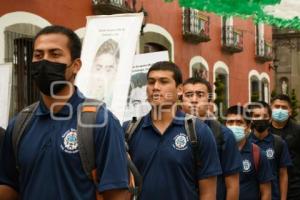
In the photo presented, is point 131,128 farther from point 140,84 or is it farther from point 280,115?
point 280,115

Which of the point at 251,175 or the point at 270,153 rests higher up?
the point at 270,153

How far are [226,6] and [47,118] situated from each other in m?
5.14

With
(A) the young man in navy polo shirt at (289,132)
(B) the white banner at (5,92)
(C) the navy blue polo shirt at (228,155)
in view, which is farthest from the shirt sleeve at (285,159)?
(B) the white banner at (5,92)

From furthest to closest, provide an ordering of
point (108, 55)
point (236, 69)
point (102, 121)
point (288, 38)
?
1. point (288, 38)
2. point (236, 69)
3. point (108, 55)
4. point (102, 121)

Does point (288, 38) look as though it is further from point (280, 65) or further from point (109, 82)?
point (109, 82)

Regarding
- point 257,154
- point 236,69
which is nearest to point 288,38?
point 236,69

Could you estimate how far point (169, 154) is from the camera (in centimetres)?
436

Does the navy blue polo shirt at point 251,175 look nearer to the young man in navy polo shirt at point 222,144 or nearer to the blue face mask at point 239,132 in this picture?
the blue face mask at point 239,132

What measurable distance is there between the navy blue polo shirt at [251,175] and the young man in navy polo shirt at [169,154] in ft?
5.55

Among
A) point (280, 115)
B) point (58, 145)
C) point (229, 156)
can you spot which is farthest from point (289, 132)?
point (58, 145)

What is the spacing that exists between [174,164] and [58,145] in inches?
58.1

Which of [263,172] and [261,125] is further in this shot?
[261,125]

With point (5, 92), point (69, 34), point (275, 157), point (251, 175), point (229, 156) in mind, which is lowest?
point (251, 175)

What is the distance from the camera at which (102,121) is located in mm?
2990
